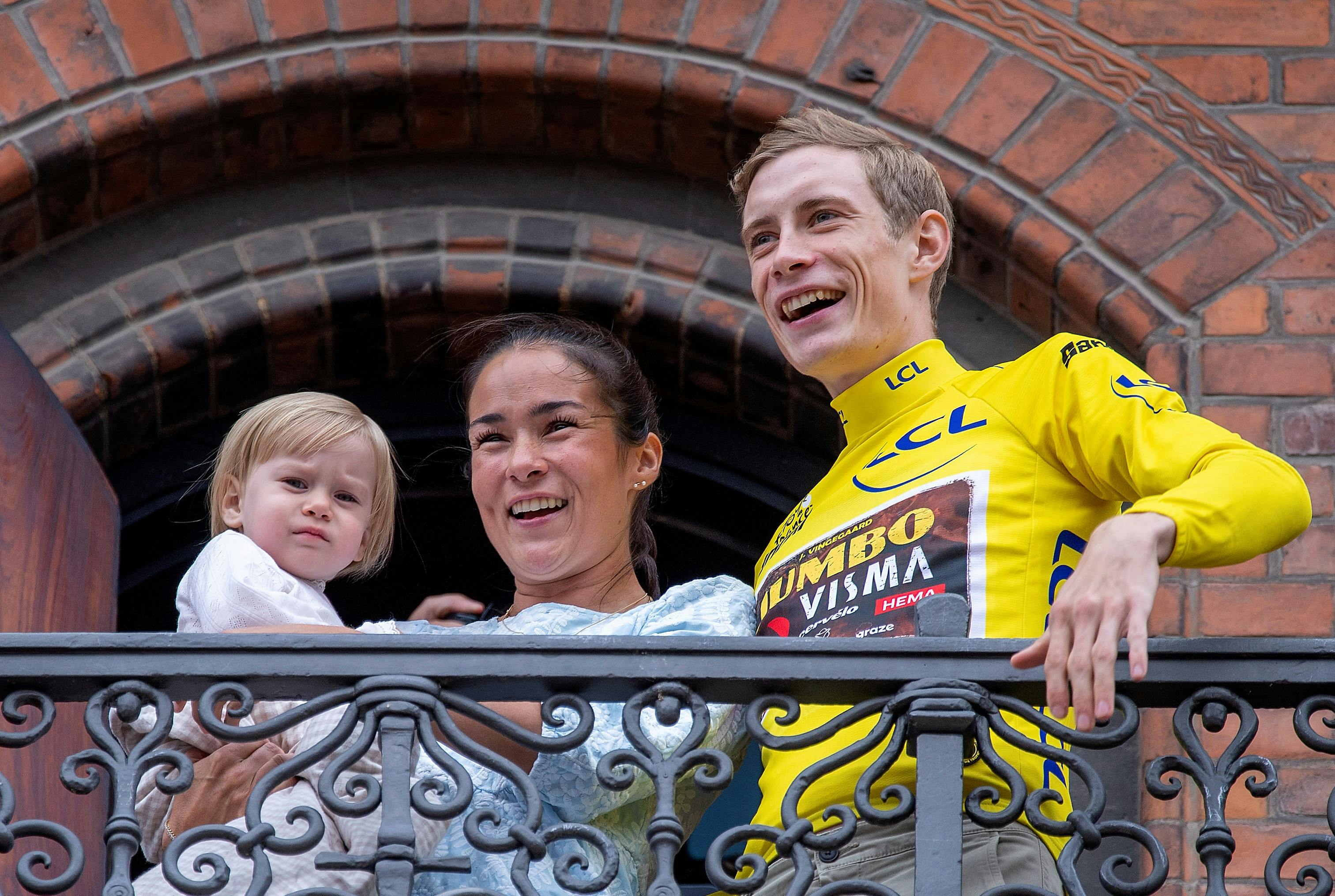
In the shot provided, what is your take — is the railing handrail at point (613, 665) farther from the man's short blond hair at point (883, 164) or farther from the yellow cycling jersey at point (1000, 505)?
the man's short blond hair at point (883, 164)

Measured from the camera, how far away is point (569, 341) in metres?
3.15

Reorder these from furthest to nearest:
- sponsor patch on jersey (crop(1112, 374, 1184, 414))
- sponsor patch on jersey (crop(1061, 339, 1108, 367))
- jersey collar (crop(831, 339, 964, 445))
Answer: jersey collar (crop(831, 339, 964, 445)) < sponsor patch on jersey (crop(1061, 339, 1108, 367)) < sponsor patch on jersey (crop(1112, 374, 1184, 414))

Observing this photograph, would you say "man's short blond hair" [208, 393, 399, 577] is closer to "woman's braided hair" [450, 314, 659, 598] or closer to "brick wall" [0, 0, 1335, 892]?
"woman's braided hair" [450, 314, 659, 598]

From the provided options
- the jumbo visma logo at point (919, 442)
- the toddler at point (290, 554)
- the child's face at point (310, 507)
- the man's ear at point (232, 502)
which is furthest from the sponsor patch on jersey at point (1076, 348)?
the man's ear at point (232, 502)

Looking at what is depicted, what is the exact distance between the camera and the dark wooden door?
316cm

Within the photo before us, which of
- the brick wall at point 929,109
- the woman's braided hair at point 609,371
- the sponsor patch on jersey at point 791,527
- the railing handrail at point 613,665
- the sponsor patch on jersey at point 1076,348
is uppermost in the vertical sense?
the brick wall at point 929,109

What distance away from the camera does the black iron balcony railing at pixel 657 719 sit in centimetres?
223

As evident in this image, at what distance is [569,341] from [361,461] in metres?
0.43

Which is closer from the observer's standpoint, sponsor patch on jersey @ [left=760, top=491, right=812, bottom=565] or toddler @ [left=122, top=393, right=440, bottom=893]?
toddler @ [left=122, top=393, right=440, bottom=893]

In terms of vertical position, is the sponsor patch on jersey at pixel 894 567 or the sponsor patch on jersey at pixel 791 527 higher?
the sponsor patch on jersey at pixel 791 527

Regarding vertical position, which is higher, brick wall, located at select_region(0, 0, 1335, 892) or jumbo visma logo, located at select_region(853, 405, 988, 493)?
brick wall, located at select_region(0, 0, 1335, 892)

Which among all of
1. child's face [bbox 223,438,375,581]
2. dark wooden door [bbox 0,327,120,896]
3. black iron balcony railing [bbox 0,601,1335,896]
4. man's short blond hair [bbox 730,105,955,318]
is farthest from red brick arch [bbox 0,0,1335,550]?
black iron balcony railing [bbox 0,601,1335,896]

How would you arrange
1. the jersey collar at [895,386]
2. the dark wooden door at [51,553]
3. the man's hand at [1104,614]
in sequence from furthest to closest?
the dark wooden door at [51,553] → the jersey collar at [895,386] → the man's hand at [1104,614]

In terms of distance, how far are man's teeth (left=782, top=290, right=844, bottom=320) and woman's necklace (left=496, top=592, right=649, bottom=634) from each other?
1.79 ft
